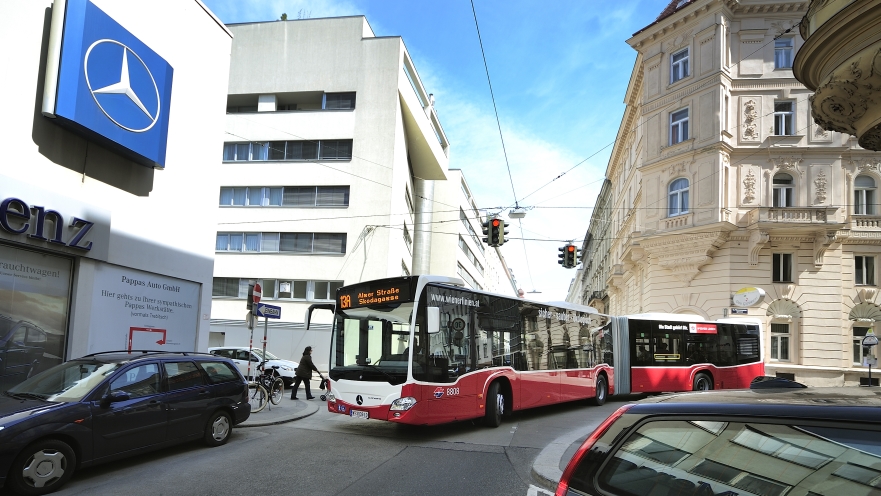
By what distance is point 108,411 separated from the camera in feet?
25.0

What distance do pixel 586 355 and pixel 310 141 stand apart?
77.0 ft

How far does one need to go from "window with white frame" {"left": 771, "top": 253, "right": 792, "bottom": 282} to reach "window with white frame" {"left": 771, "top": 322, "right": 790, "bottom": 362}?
1989 millimetres

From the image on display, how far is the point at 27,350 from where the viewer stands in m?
11.1

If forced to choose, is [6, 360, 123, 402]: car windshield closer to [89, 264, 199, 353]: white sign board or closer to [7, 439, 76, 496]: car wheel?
[7, 439, 76, 496]: car wheel

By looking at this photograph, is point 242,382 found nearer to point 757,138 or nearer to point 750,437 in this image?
point 750,437

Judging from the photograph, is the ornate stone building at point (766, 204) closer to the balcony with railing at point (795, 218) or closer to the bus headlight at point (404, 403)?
the balcony with railing at point (795, 218)

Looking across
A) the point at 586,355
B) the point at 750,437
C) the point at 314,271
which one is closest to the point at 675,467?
the point at 750,437

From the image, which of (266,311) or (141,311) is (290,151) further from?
(141,311)

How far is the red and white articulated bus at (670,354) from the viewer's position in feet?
62.8

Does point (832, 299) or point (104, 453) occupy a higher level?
point (832, 299)

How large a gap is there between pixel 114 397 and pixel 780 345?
26.3 meters

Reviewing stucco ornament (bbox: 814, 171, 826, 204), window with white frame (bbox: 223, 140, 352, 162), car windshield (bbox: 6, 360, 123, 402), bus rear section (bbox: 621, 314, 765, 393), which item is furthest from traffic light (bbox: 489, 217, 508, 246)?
car windshield (bbox: 6, 360, 123, 402)

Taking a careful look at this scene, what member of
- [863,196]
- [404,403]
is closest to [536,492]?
[404,403]

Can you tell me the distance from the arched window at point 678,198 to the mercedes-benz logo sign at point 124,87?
72.5ft
